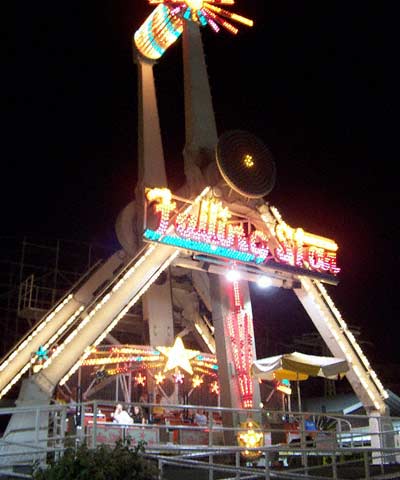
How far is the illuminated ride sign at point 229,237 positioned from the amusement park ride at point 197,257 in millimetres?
35

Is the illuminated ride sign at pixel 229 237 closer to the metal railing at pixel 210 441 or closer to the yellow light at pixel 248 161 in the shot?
the yellow light at pixel 248 161

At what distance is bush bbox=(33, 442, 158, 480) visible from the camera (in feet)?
22.2

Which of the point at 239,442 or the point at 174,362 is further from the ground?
the point at 174,362

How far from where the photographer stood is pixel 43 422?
46.1ft

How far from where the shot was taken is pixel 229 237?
18.4m

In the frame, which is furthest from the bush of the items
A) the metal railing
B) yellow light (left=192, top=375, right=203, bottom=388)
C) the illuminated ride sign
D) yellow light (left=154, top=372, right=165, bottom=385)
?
yellow light (left=192, top=375, right=203, bottom=388)

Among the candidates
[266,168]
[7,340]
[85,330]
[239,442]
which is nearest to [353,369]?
[239,442]

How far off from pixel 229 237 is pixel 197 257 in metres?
1.18

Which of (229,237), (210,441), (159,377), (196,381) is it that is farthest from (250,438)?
(196,381)

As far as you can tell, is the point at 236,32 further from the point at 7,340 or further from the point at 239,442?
the point at 7,340

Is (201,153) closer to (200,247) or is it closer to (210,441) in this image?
(200,247)

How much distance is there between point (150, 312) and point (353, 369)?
784 cm

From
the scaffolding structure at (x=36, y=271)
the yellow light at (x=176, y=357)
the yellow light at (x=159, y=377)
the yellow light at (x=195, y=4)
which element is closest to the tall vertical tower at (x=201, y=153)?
the yellow light at (x=195, y=4)

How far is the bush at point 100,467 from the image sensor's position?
22.2 feet
